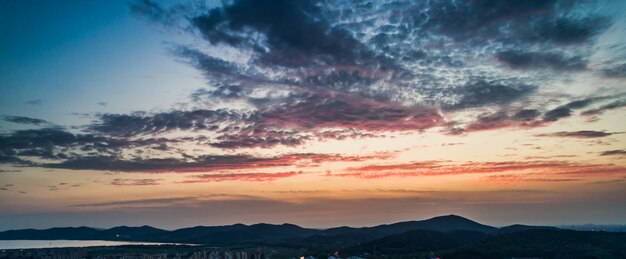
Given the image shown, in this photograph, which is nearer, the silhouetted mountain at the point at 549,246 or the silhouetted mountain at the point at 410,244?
the silhouetted mountain at the point at 549,246

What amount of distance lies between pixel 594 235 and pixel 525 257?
119 feet

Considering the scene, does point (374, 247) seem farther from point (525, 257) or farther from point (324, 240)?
point (324, 240)

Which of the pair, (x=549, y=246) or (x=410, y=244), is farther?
(x=410, y=244)

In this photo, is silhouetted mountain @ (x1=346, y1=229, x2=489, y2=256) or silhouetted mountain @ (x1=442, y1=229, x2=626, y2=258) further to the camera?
silhouetted mountain @ (x1=346, y1=229, x2=489, y2=256)

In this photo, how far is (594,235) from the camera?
115 metres

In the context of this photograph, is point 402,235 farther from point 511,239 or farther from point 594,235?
point 594,235

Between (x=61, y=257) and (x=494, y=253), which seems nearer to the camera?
(x=494, y=253)

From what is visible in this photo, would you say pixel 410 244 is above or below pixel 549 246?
below

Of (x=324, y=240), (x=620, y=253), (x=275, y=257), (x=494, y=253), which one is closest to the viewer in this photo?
(x=620, y=253)

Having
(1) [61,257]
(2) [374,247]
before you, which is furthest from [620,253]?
(1) [61,257]

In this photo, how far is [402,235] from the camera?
474ft

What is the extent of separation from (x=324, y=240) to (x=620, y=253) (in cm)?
12384

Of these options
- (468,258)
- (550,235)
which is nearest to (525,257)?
(468,258)

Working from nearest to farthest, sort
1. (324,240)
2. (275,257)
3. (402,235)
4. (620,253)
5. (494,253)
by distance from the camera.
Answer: (620,253) → (494,253) → (275,257) → (402,235) → (324,240)
